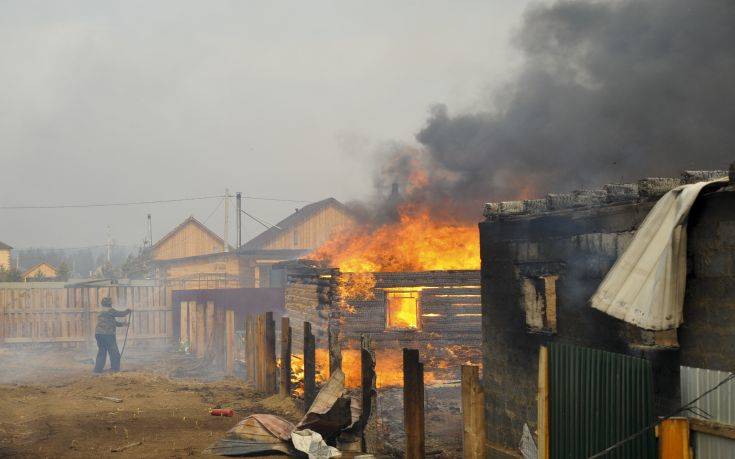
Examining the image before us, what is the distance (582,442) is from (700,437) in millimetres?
1569

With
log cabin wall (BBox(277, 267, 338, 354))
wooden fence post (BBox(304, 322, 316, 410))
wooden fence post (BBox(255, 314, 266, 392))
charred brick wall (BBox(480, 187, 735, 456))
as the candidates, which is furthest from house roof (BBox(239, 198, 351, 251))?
charred brick wall (BBox(480, 187, 735, 456))

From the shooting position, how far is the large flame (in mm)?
20078

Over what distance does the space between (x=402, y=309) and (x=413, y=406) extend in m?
10.0

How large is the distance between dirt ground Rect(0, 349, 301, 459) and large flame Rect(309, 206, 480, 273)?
5.45 m

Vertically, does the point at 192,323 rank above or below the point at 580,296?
below

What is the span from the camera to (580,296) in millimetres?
8953

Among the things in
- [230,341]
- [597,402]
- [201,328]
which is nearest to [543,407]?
[597,402]

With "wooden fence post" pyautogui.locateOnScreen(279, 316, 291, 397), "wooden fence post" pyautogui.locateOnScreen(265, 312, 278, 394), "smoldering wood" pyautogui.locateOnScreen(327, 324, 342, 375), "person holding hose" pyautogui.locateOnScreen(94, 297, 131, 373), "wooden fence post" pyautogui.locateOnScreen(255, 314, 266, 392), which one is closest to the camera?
"smoldering wood" pyautogui.locateOnScreen(327, 324, 342, 375)

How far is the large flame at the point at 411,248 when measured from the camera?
790 inches

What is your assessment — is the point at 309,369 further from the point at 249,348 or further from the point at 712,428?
the point at 712,428

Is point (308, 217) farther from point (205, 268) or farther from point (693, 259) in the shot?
point (693, 259)

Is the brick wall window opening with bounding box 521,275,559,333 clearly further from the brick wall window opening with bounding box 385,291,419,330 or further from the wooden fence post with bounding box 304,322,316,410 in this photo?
the brick wall window opening with bounding box 385,291,419,330

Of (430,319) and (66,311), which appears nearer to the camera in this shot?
(430,319)

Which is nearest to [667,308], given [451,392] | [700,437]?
[700,437]
